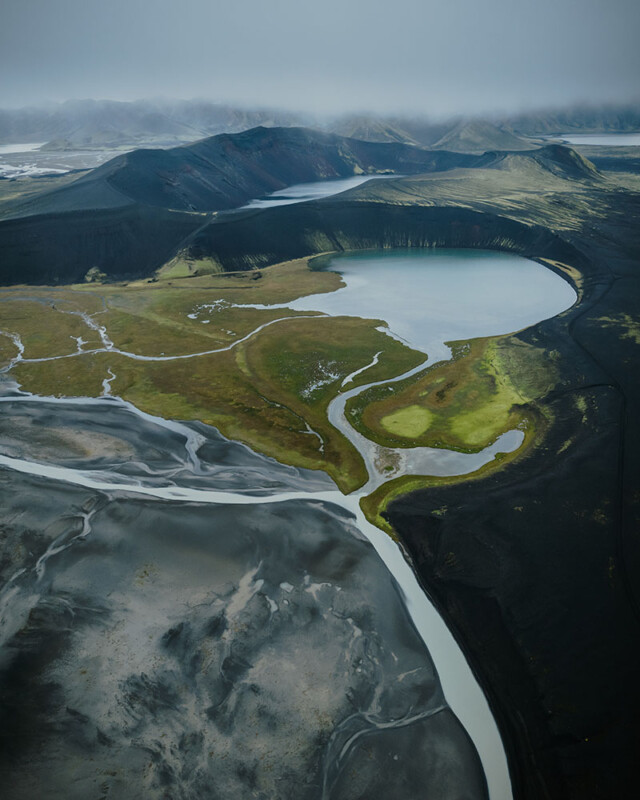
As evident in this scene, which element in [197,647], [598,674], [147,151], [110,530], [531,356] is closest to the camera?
[598,674]

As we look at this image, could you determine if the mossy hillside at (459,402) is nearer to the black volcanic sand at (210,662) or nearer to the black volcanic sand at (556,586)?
the black volcanic sand at (556,586)

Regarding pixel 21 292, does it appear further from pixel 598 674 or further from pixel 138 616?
pixel 598 674

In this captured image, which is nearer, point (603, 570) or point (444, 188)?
point (603, 570)

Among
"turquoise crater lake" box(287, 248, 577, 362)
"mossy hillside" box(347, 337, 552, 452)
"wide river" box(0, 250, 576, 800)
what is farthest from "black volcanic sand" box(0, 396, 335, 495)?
"turquoise crater lake" box(287, 248, 577, 362)

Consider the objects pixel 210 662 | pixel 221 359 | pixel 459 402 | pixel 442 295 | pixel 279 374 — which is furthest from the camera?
pixel 442 295

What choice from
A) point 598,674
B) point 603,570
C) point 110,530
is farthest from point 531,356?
point 110,530

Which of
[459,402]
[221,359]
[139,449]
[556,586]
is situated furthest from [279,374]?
[556,586]

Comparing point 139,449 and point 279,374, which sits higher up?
point 279,374

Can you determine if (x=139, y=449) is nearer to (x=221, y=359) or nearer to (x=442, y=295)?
(x=221, y=359)

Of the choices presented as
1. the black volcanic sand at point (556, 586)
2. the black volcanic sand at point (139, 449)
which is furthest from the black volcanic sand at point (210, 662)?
the black volcanic sand at point (139, 449)
